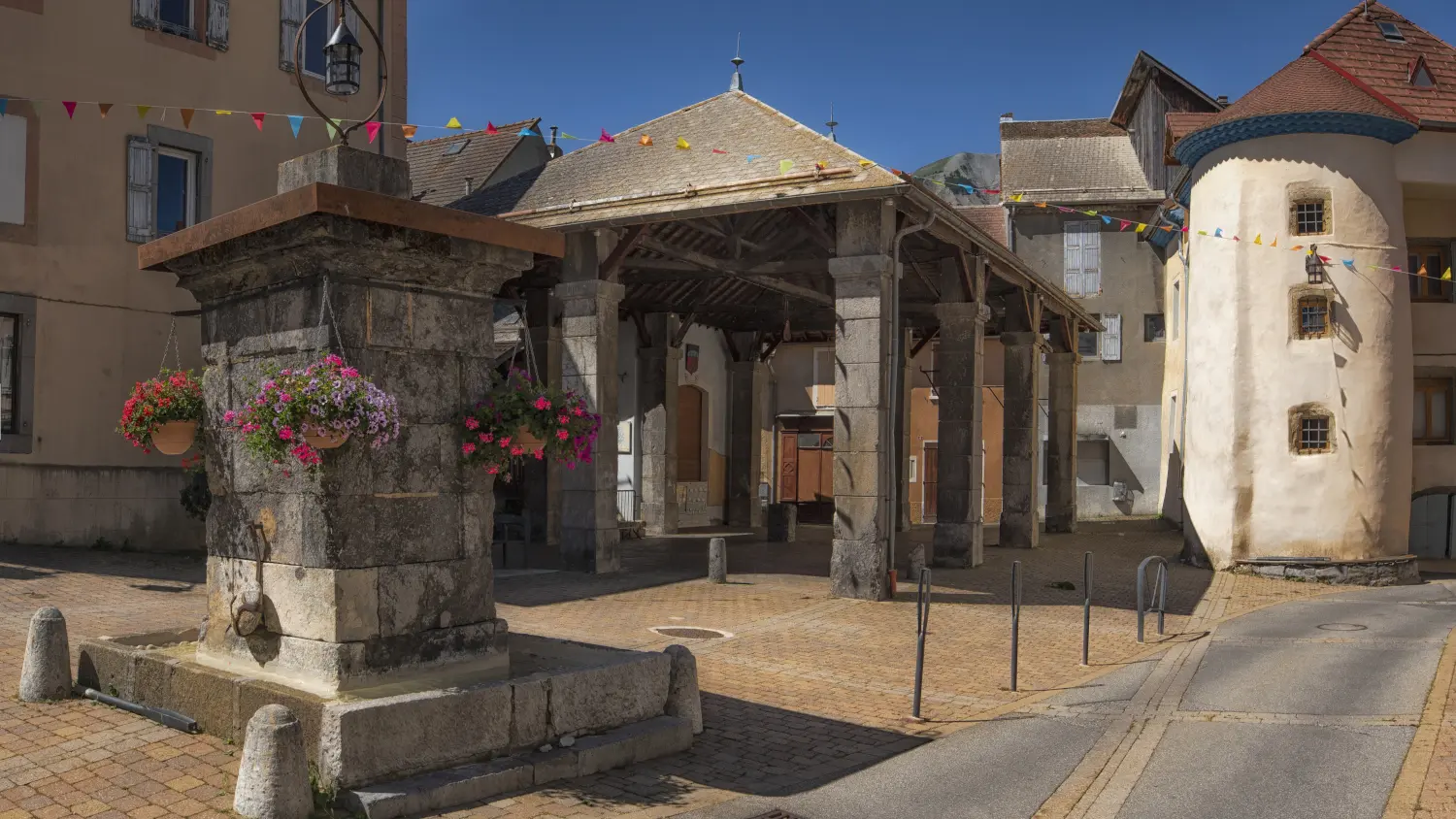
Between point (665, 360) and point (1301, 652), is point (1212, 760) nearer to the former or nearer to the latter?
point (1301, 652)

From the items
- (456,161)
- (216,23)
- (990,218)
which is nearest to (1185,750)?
(216,23)

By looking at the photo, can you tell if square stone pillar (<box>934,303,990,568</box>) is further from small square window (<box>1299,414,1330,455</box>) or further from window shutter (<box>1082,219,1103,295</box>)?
window shutter (<box>1082,219,1103,295</box>)

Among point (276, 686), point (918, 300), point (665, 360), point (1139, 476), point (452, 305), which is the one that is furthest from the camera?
point (1139, 476)

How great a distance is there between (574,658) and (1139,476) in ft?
81.2

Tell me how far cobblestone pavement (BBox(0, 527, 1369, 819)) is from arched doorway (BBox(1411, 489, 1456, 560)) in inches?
159

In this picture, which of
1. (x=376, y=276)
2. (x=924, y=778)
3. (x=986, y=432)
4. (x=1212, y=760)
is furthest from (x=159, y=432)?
(x=986, y=432)

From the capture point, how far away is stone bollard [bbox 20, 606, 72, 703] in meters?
6.42

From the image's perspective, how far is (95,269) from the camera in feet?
48.6

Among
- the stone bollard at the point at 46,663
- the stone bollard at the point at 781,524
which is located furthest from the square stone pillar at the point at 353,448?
the stone bollard at the point at 781,524

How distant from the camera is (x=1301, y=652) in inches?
416

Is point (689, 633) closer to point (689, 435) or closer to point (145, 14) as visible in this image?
point (145, 14)

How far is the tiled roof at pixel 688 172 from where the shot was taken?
12.9 meters

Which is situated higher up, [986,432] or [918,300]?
[918,300]

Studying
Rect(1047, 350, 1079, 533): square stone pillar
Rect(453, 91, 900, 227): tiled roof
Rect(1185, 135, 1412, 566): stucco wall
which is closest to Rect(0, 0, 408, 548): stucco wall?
Rect(453, 91, 900, 227): tiled roof
